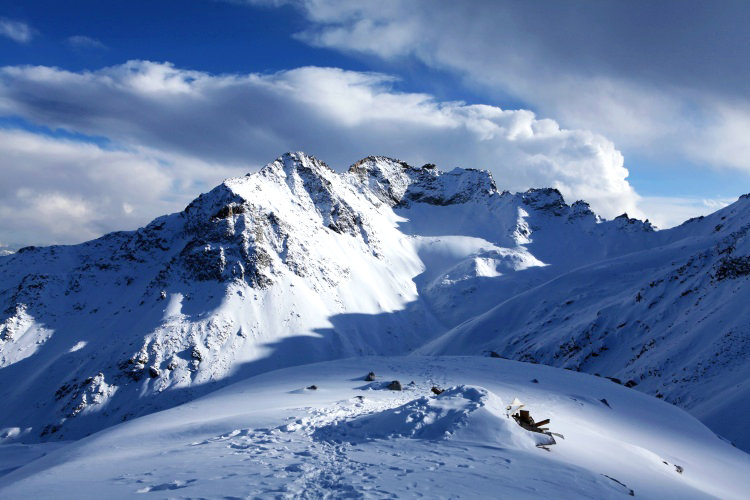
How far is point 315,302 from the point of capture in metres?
105

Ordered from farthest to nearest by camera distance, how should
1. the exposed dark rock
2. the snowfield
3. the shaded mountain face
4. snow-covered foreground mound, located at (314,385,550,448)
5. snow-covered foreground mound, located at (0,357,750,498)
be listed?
the shaded mountain face
the exposed dark rock
snow-covered foreground mound, located at (314,385,550,448)
the snowfield
snow-covered foreground mound, located at (0,357,750,498)

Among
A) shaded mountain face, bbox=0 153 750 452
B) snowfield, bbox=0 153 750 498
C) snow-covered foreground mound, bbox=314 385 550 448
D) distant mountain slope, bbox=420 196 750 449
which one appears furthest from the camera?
shaded mountain face, bbox=0 153 750 452

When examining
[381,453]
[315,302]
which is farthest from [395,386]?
[315,302]

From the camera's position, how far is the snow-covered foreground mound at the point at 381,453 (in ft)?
33.4

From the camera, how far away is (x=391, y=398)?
20766 millimetres

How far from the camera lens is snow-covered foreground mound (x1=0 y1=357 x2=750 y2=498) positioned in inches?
401

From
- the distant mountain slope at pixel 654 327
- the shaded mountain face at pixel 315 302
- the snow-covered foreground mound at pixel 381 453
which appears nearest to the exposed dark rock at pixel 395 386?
the snow-covered foreground mound at pixel 381 453

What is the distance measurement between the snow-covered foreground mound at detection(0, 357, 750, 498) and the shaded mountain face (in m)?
24.0

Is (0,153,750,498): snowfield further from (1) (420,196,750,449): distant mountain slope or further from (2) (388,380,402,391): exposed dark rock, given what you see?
(2) (388,380,402,391): exposed dark rock

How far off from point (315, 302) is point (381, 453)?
93.5 m

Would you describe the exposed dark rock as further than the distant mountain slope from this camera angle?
No

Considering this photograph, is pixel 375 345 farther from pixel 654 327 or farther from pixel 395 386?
pixel 395 386

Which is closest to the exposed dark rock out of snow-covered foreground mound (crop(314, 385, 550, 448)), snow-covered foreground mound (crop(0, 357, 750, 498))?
snow-covered foreground mound (crop(0, 357, 750, 498))

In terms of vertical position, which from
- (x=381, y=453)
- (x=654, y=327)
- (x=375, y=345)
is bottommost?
(x=654, y=327)
